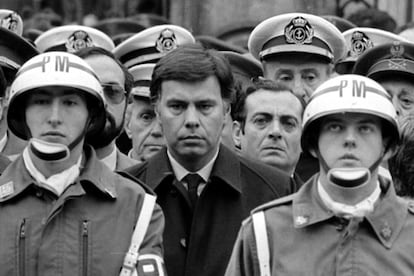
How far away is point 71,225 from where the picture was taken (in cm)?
938

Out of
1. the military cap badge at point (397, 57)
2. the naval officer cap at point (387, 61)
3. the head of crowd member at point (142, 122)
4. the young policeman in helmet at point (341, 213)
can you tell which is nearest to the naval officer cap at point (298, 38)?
the naval officer cap at point (387, 61)

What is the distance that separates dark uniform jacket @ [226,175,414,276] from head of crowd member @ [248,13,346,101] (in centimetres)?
263

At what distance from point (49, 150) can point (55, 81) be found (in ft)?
1.23

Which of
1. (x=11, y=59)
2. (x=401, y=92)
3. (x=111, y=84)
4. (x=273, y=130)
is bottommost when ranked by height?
(x=273, y=130)

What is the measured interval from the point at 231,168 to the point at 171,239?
519 millimetres

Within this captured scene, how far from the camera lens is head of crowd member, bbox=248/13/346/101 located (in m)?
12.1

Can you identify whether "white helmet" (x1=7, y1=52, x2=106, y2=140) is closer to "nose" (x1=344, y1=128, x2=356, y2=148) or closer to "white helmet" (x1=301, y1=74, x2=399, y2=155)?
"white helmet" (x1=301, y1=74, x2=399, y2=155)

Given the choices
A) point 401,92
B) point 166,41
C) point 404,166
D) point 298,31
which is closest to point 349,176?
point 404,166

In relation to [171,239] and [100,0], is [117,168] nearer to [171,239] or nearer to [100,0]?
[171,239]

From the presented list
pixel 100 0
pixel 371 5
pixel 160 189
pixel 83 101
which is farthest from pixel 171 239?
pixel 100 0

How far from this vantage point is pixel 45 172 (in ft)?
31.2

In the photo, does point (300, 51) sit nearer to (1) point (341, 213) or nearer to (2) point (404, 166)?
(2) point (404, 166)

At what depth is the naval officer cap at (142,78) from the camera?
41.3 ft

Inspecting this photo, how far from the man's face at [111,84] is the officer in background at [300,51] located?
1.00 metres
